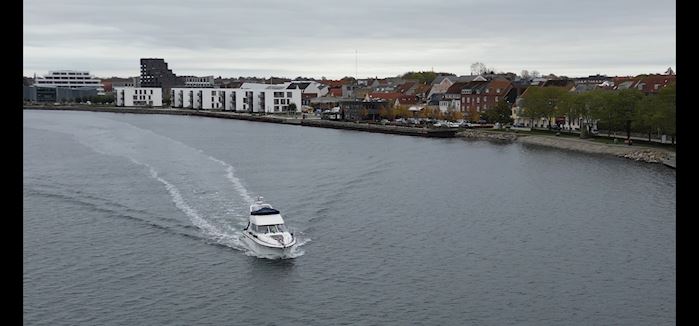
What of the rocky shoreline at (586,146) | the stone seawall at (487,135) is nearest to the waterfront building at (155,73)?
the stone seawall at (487,135)

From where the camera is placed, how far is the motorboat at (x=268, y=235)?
858cm

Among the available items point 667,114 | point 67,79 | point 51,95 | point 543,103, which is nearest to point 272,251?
point 667,114

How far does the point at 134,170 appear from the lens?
15.7 m

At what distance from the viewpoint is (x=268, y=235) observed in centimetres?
880

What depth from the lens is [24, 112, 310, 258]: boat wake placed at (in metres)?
9.81

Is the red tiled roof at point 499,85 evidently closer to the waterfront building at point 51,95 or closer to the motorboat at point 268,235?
the motorboat at point 268,235

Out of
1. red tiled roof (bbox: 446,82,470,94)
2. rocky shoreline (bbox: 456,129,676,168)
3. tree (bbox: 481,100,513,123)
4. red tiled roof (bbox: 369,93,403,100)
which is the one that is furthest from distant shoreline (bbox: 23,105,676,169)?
red tiled roof (bbox: 369,93,403,100)

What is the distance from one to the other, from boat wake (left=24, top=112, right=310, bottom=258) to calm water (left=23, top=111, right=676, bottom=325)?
60 mm

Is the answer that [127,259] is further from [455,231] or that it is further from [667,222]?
[667,222]

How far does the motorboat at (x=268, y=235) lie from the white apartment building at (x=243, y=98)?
116 ft

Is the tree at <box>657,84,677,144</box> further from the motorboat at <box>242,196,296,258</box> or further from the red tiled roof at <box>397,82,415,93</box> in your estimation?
the red tiled roof at <box>397,82,415,93</box>
